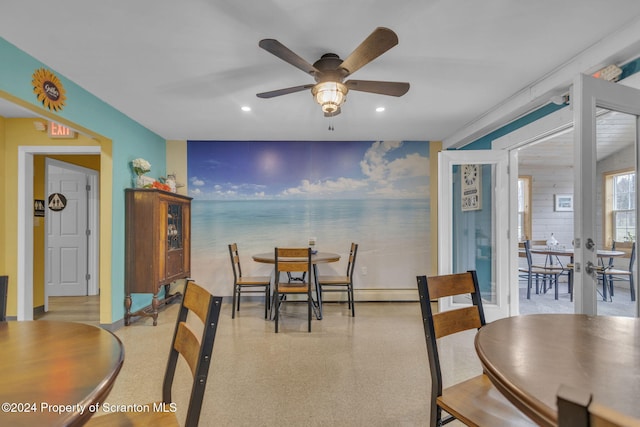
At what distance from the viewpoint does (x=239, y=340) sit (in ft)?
10.5

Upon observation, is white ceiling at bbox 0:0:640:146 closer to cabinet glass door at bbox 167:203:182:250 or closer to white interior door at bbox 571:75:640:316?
white interior door at bbox 571:75:640:316

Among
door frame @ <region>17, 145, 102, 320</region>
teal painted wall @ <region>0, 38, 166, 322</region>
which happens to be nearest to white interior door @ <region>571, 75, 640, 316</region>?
teal painted wall @ <region>0, 38, 166, 322</region>

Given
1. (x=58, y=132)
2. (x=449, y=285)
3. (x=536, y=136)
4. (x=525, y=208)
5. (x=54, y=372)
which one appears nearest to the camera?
(x=54, y=372)

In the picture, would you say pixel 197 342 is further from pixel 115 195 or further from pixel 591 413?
pixel 115 195

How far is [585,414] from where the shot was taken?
36 cm

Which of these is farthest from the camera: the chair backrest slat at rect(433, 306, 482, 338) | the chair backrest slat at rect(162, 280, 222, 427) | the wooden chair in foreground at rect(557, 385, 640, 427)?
the chair backrest slat at rect(433, 306, 482, 338)

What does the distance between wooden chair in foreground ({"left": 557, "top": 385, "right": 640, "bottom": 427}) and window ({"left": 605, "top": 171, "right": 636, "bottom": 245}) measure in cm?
228

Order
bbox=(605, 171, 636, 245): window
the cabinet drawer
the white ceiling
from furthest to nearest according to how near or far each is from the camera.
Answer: the cabinet drawer, bbox=(605, 171, 636, 245): window, the white ceiling

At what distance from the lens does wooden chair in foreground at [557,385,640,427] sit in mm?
353

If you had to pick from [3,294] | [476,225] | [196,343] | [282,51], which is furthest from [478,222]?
[3,294]

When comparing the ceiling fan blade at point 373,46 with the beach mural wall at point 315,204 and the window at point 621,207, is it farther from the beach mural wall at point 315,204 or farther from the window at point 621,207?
the beach mural wall at point 315,204

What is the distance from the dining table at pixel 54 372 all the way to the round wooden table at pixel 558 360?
42.4 inches

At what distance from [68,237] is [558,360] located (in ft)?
21.4

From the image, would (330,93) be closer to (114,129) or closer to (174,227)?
(114,129)
